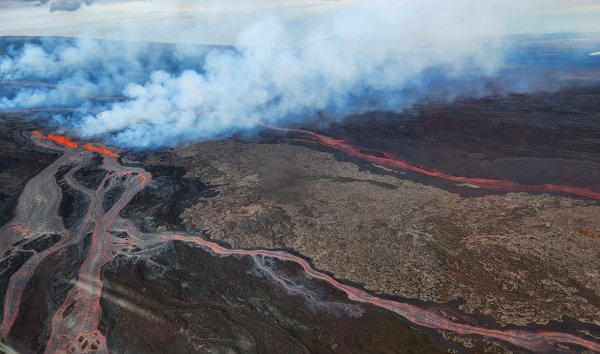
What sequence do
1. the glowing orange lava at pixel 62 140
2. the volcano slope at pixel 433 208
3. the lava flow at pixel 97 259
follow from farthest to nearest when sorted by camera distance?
the glowing orange lava at pixel 62 140
the volcano slope at pixel 433 208
the lava flow at pixel 97 259

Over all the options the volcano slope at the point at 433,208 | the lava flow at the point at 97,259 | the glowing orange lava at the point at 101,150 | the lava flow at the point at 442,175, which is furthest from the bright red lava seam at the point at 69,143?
the lava flow at the point at 442,175

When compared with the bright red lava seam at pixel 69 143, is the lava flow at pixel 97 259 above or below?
below

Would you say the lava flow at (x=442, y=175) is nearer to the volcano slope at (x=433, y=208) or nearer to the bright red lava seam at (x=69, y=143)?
the volcano slope at (x=433, y=208)

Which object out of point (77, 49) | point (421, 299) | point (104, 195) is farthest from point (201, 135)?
point (77, 49)

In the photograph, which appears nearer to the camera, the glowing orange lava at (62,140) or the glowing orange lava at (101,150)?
the glowing orange lava at (101,150)

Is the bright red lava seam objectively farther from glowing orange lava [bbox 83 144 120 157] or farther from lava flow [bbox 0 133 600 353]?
lava flow [bbox 0 133 600 353]

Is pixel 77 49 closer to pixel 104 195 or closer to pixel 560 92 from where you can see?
pixel 104 195
